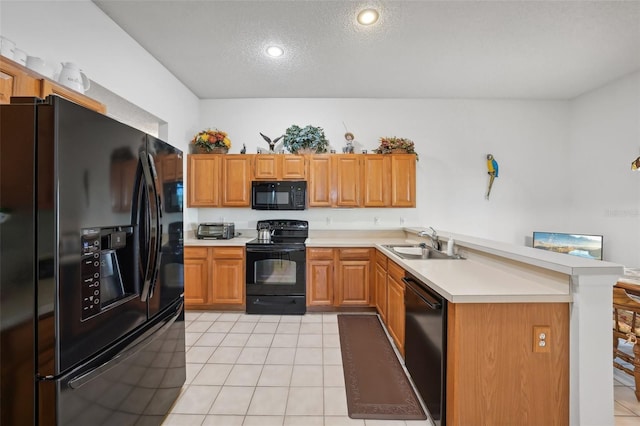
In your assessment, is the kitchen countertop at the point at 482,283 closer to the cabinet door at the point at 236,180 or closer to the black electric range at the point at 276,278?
the black electric range at the point at 276,278

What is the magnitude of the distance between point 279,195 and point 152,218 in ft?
Answer: 7.42

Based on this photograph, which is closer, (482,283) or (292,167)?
(482,283)

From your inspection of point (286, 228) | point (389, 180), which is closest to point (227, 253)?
point (286, 228)

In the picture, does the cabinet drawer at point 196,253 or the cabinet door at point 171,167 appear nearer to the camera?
the cabinet door at point 171,167

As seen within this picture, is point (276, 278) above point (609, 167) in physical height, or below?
below

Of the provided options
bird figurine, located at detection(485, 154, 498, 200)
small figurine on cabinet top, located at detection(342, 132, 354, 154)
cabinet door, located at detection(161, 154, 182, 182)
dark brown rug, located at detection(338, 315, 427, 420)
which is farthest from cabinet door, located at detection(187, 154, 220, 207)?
bird figurine, located at detection(485, 154, 498, 200)

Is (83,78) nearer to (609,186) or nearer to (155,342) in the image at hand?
(155,342)

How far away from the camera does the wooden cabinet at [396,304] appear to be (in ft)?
7.46

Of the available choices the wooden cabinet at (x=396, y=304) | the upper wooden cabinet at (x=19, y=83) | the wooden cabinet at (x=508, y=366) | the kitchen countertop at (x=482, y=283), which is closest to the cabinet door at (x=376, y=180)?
the wooden cabinet at (x=396, y=304)

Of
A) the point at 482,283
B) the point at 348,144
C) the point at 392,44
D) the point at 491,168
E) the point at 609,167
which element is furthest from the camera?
the point at 491,168

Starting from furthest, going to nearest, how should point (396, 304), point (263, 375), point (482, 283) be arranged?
point (396, 304), point (263, 375), point (482, 283)

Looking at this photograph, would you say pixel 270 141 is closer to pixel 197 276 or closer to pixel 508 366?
pixel 197 276

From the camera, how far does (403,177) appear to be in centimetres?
365

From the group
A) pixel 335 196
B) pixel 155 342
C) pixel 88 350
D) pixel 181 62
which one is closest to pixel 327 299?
pixel 335 196
